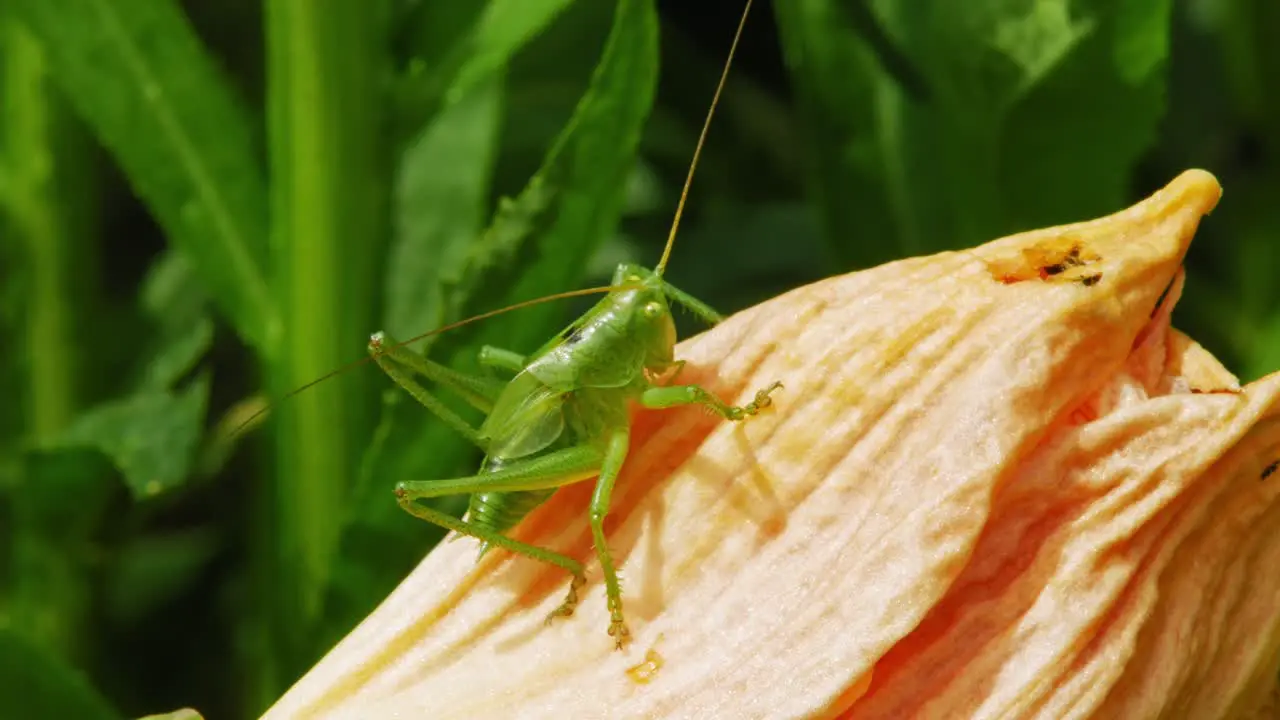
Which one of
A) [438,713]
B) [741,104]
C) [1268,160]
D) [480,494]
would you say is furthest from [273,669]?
Answer: [1268,160]

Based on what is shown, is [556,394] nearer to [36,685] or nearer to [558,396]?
[558,396]

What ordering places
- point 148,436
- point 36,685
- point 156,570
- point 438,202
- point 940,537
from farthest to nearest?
point 156,570, point 438,202, point 148,436, point 36,685, point 940,537

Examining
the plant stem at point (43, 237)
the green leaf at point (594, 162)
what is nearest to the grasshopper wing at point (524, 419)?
the green leaf at point (594, 162)

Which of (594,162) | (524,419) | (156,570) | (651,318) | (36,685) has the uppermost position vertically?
(594,162)

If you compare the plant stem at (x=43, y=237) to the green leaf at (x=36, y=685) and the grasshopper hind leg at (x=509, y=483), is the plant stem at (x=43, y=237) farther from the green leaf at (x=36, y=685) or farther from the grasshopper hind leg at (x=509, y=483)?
the grasshopper hind leg at (x=509, y=483)

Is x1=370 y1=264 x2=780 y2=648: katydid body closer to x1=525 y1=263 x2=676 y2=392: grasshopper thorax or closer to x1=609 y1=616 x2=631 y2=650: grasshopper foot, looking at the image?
x1=525 y1=263 x2=676 y2=392: grasshopper thorax

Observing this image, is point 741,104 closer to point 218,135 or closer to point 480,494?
point 218,135

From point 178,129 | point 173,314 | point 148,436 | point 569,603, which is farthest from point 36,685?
point 173,314

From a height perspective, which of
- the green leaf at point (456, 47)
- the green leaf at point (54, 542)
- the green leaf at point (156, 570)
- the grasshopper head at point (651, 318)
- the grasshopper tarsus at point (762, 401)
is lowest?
the green leaf at point (156, 570)
